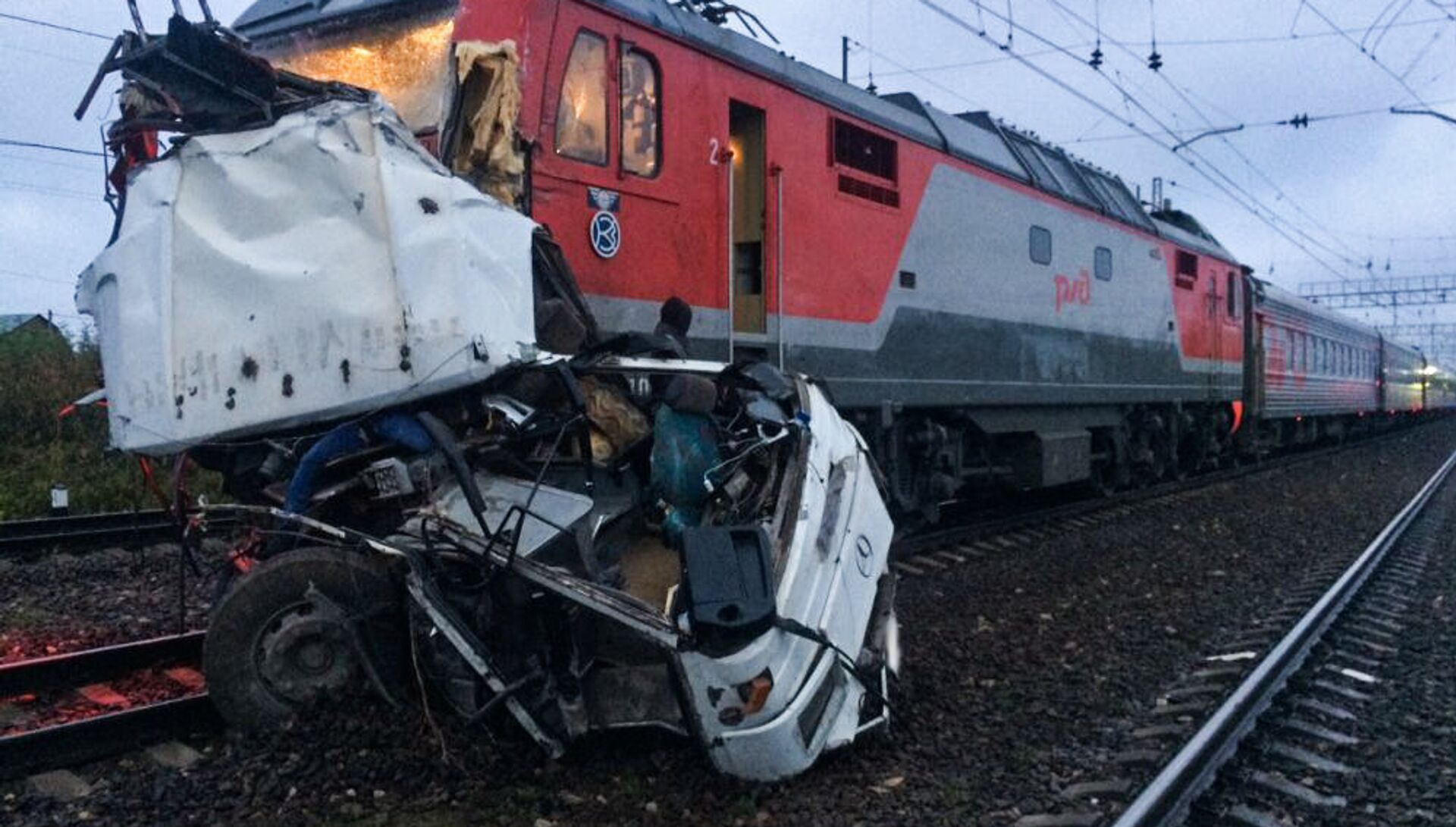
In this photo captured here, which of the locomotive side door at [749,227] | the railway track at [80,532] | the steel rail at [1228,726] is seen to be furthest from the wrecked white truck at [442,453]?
the railway track at [80,532]

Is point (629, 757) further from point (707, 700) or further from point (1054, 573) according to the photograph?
point (1054, 573)

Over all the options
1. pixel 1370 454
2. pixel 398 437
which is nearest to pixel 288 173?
pixel 398 437

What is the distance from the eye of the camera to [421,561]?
4.02 metres

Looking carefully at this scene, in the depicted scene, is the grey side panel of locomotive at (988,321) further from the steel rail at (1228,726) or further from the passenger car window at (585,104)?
the steel rail at (1228,726)

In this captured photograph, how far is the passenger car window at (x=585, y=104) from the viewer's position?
5797 millimetres

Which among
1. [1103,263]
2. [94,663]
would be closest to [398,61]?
[94,663]

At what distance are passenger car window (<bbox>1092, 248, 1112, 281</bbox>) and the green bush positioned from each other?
31.7 ft

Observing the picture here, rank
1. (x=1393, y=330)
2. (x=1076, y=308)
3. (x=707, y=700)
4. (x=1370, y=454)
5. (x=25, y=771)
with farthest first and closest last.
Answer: (x=1393, y=330), (x=1370, y=454), (x=1076, y=308), (x=25, y=771), (x=707, y=700)

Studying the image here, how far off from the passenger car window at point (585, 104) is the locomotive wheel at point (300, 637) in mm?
2498

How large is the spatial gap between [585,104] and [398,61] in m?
0.94

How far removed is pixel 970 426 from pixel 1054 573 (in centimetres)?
191

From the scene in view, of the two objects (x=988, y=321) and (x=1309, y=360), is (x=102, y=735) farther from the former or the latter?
(x=1309, y=360)

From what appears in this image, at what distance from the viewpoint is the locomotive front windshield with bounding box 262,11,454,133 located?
5.54 m

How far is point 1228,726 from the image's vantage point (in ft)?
15.3
